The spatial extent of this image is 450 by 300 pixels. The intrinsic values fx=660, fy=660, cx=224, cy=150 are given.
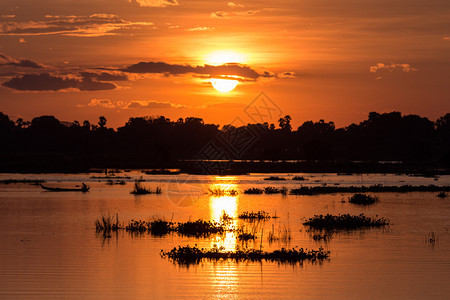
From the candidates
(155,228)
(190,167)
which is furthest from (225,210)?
(190,167)

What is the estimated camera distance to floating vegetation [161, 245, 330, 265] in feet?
103

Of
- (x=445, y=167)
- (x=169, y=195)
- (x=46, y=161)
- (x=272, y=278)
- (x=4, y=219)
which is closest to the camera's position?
(x=272, y=278)

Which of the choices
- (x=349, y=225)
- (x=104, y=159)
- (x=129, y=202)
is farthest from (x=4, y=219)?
(x=104, y=159)

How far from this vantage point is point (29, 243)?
121 ft

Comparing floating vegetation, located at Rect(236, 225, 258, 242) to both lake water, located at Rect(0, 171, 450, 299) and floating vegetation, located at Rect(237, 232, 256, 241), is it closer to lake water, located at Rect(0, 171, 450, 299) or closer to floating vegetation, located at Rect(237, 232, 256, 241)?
floating vegetation, located at Rect(237, 232, 256, 241)

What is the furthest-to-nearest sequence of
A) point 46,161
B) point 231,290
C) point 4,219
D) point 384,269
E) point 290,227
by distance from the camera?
point 46,161
point 4,219
point 290,227
point 384,269
point 231,290

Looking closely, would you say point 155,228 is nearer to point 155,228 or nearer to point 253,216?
point 155,228

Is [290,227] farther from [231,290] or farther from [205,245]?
[231,290]

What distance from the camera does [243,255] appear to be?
3181 centimetres

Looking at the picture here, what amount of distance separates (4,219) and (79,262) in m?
21.8

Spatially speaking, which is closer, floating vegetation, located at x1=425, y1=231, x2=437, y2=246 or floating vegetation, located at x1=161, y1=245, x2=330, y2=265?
floating vegetation, located at x1=161, y1=245, x2=330, y2=265

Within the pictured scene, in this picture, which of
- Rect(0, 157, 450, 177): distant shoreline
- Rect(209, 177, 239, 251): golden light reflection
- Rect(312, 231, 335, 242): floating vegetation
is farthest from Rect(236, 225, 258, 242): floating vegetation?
Rect(0, 157, 450, 177): distant shoreline

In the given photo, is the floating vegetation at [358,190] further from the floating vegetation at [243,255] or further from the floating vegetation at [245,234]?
the floating vegetation at [243,255]

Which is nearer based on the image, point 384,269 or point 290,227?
point 384,269
